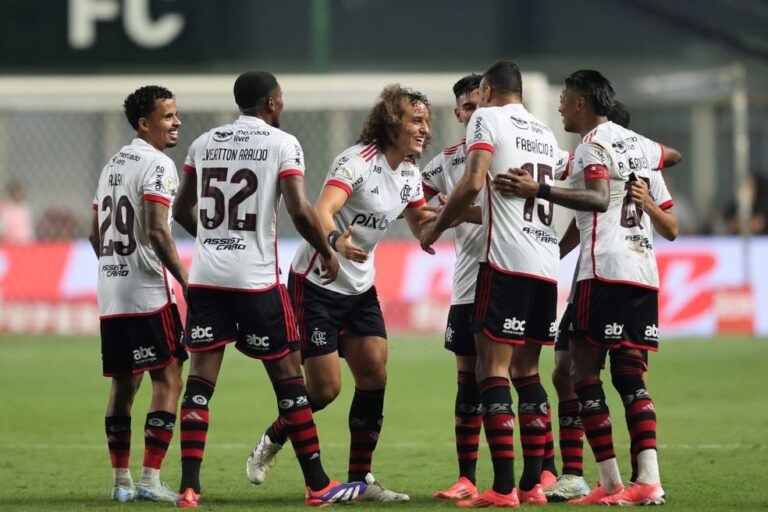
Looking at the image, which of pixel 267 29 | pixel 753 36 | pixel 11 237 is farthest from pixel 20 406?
pixel 753 36

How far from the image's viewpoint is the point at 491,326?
7.38 meters

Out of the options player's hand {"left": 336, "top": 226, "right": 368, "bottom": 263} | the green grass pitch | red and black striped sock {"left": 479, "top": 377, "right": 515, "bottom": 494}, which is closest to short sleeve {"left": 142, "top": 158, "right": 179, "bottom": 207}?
player's hand {"left": 336, "top": 226, "right": 368, "bottom": 263}

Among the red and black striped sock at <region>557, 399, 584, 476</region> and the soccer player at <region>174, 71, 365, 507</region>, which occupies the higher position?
the soccer player at <region>174, 71, 365, 507</region>

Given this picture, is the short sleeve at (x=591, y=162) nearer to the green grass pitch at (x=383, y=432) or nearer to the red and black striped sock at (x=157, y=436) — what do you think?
the green grass pitch at (x=383, y=432)

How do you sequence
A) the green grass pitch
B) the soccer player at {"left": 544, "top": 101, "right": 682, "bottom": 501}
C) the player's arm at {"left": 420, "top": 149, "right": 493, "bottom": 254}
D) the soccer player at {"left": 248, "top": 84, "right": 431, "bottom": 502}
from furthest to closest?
the green grass pitch < the soccer player at {"left": 248, "top": 84, "right": 431, "bottom": 502} < the soccer player at {"left": 544, "top": 101, "right": 682, "bottom": 501} < the player's arm at {"left": 420, "top": 149, "right": 493, "bottom": 254}

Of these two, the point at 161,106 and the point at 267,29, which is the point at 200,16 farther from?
the point at 161,106

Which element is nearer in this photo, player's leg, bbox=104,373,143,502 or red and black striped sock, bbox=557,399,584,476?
player's leg, bbox=104,373,143,502

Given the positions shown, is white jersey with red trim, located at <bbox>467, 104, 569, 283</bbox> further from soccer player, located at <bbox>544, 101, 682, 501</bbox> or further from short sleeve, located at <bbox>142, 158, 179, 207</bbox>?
short sleeve, located at <bbox>142, 158, 179, 207</bbox>

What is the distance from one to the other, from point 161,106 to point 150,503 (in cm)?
220

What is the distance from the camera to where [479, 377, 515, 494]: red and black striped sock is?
7.30m

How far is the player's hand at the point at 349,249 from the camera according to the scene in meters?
7.52

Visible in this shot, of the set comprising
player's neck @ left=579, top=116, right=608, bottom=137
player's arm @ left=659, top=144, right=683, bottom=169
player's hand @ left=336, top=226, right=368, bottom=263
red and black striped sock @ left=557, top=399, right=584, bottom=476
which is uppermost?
player's neck @ left=579, top=116, right=608, bottom=137

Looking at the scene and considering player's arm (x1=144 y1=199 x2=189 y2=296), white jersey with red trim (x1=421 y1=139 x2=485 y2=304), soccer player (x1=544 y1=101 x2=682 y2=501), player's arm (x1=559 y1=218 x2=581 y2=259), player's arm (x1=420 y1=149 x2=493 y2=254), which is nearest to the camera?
player's arm (x1=420 y1=149 x2=493 y2=254)

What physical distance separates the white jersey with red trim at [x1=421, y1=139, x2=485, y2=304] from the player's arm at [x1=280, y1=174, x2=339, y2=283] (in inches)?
39.1
